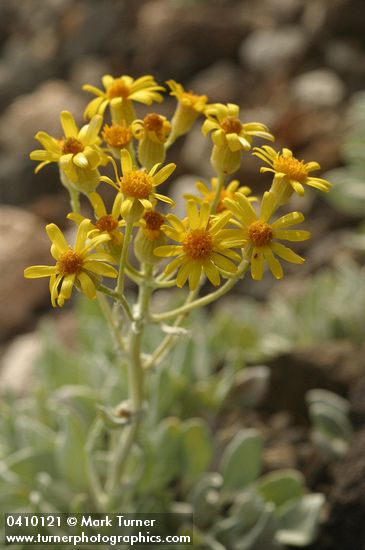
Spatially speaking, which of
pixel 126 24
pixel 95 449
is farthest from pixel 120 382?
pixel 126 24

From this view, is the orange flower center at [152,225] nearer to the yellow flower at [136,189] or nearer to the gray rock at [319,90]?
the yellow flower at [136,189]

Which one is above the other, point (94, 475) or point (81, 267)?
point (81, 267)

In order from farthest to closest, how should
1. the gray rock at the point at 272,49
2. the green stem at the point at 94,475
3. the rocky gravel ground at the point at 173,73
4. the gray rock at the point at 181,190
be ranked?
1. the gray rock at the point at 272,49
2. the gray rock at the point at 181,190
3. the rocky gravel ground at the point at 173,73
4. the green stem at the point at 94,475

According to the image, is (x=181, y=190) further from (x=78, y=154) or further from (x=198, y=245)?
(x=198, y=245)

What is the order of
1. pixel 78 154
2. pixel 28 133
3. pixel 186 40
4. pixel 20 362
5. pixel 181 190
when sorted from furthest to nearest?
1. pixel 186 40
2. pixel 28 133
3. pixel 181 190
4. pixel 20 362
5. pixel 78 154

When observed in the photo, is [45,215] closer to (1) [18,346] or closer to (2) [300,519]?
(1) [18,346]

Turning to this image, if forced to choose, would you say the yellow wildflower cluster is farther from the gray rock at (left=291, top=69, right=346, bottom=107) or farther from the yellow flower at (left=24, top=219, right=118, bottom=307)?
the gray rock at (left=291, top=69, right=346, bottom=107)

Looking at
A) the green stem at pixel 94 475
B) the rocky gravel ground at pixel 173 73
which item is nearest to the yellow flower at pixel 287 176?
the green stem at pixel 94 475

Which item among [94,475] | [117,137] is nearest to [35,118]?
[94,475]
